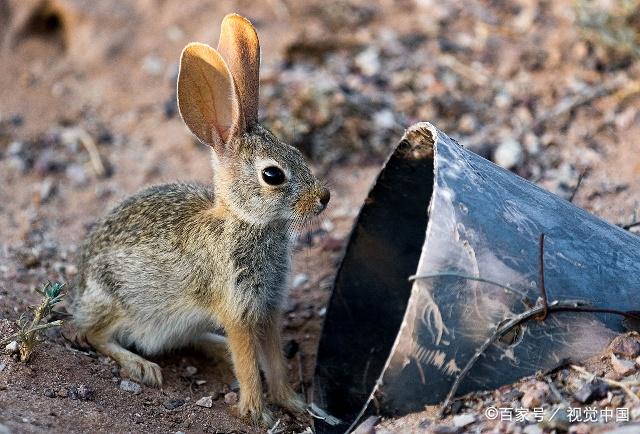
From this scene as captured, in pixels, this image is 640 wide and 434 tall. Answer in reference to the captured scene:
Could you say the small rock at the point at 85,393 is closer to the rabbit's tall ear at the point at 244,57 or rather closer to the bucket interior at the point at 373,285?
the bucket interior at the point at 373,285

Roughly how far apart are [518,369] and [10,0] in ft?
22.0

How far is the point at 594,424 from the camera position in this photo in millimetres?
3801

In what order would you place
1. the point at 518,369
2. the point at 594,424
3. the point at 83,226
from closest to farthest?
the point at 594,424
the point at 518,369
the point at 83,226

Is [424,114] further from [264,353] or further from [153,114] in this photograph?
[264,353]

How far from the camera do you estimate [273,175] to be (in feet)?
16.2

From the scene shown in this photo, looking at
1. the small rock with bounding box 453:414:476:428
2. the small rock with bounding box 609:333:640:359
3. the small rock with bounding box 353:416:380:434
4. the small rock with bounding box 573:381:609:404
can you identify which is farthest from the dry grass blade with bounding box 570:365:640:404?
the small rock with bounding box 353:416:380:434

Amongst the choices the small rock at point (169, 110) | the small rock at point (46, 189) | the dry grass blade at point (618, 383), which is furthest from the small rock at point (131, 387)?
the small rock at point (169, 110)

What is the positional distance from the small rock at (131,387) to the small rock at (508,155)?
337cm

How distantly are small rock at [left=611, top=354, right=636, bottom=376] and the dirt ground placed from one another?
2.14m

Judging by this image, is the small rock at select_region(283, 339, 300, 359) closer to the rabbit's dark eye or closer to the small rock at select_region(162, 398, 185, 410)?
the small rock at select_region(162, 398, 185, 410)

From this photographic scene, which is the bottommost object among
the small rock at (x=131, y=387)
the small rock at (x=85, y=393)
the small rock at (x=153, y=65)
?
the small rock at (x=131, y=387)

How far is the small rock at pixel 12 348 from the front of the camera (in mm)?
4809

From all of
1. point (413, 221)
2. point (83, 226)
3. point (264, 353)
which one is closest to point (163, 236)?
point (264, 353)

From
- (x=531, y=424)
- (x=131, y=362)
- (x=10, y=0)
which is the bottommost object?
(x=131, y=362)
